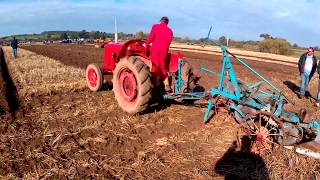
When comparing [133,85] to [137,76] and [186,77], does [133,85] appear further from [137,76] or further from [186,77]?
[186,77]

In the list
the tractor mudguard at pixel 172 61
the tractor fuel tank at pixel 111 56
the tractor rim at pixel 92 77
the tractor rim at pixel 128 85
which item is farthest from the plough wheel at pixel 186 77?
the tractor rim at pixel 92 77

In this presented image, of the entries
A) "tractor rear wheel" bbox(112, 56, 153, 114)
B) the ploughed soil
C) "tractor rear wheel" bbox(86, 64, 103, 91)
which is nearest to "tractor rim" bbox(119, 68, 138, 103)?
"tractor rear wheel" bbox(112, 56, 153, 114)

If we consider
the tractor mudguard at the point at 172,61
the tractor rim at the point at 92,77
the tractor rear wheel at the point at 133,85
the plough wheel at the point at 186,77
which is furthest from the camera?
the tractor rim at the point at 92,77

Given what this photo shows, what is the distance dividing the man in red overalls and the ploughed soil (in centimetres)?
102

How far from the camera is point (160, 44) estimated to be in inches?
270

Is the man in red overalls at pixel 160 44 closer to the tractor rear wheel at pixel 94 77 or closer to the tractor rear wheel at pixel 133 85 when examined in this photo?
the tractor rear wheel at pixel 133 85

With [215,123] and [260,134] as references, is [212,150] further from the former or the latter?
[215,123]

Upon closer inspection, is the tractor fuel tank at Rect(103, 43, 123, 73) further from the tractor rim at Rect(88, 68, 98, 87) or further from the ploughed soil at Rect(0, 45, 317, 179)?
the ploughed soil at Rect(0, 45, 317, 179)

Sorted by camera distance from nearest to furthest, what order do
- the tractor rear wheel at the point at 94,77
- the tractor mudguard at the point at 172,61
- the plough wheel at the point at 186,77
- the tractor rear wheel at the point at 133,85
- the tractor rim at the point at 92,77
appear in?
1. the tractor rear wheel at the point at 133,85
2. the plough wheel at the point at 186,77
3. the tractor mudguard at the point at 172,61
4. the tractor rear wheel at the point at 94,77
5. the tractor rim at the point at 92,77

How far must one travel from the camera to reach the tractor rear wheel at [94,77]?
922cm

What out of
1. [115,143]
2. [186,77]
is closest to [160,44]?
[186,77]

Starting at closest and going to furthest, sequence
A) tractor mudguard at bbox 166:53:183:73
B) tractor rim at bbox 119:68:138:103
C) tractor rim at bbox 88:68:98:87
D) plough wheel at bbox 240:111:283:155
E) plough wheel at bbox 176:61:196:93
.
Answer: plough wheel at bbox 240:111:283:155, tractor rim at bbox 119:68:138:103, plough wheel at bbox 176:61:196:93, tractor mudguard at bbox 166:53:183:73, tractor rim at bbox 88:68:98:87

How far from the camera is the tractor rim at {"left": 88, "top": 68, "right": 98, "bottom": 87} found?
374 inches

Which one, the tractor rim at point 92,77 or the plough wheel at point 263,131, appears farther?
the tractor rim at point 92,77
